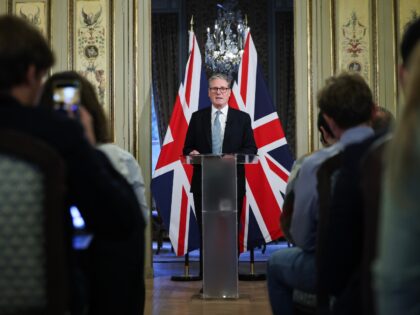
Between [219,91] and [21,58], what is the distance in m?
4.55

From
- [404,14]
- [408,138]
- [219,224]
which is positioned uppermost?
[404,14]

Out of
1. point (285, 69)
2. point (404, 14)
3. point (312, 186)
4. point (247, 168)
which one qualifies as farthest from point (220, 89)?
point (285, 69)

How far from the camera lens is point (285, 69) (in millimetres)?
12750

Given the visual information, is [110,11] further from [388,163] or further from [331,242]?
[388,163]

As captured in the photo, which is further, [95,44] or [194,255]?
[194,255]

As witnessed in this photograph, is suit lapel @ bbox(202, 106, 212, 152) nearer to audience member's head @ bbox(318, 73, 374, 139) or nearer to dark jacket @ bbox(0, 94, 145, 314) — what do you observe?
→ audience member's head @ bbox(318, 73, 374, 139)

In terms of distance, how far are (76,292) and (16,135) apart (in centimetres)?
48

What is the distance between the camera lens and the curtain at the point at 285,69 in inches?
502

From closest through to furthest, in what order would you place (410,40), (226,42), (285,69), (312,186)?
(410,40) < (312,186) < (226,42) < (285,69)

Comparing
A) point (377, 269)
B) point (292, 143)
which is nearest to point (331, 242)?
point (377, 269)

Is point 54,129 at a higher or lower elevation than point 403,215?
higher

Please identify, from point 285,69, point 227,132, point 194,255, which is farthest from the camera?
point 285,69

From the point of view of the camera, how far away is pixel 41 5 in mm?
7324

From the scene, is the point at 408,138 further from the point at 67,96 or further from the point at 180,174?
the point at 180,174
